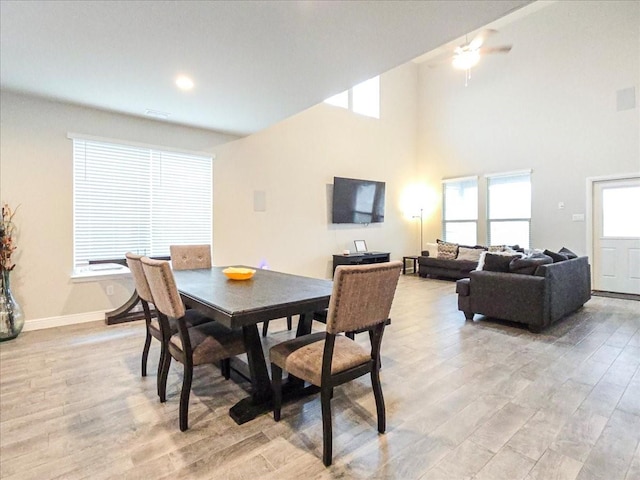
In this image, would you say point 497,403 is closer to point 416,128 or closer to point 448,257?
point 448,257

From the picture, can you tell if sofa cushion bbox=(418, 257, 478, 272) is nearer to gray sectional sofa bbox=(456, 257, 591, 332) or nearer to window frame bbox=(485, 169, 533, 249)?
window frame bbox=(485, 169, 533, 249)

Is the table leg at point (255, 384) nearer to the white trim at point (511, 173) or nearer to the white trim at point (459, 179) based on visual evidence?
the white trim at point (511, 173)

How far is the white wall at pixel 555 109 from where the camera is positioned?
5629mm

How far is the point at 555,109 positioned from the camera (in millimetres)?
6293

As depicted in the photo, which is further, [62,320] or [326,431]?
[62,320]

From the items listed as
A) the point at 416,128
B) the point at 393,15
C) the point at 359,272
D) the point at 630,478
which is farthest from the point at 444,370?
the point at 416,128

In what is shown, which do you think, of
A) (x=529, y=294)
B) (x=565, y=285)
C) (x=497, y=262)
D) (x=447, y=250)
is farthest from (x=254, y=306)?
(x=447, y=250)

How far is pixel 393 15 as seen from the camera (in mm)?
2283

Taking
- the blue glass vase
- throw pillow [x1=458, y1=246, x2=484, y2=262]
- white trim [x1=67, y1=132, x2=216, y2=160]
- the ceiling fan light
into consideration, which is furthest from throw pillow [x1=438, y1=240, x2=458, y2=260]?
the blue glass vase

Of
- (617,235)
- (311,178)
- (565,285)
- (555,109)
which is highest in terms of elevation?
(555,109)

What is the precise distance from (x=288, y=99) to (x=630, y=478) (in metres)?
3.93

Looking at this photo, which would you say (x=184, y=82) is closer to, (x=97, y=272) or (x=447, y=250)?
(x=97, y=272)

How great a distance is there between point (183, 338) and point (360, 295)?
3.41 feet

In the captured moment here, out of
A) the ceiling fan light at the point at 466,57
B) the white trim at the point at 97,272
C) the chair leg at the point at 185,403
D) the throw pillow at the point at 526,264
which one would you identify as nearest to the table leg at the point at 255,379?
the chair leg at the point at 185,403
